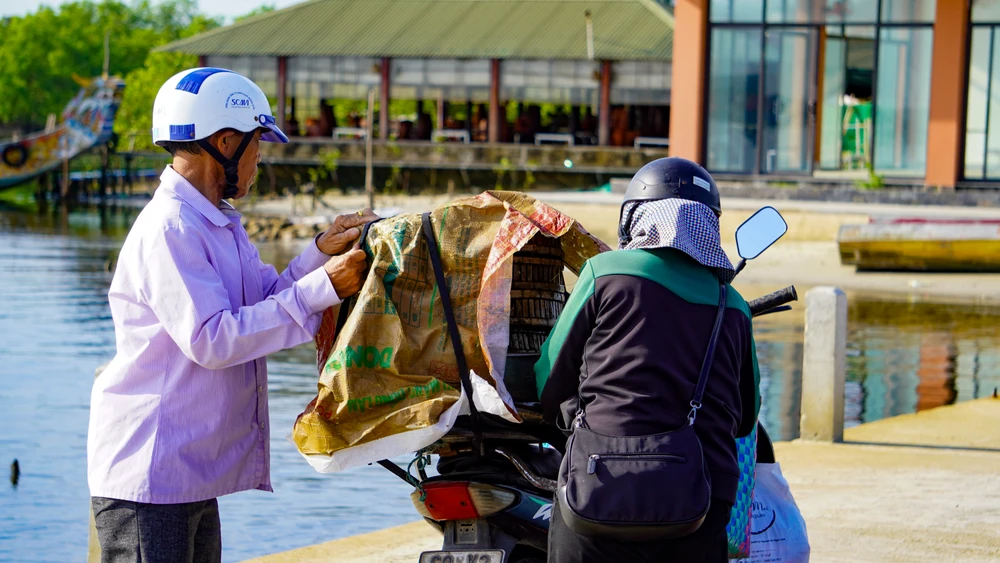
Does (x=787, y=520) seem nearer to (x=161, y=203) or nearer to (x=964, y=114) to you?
(x=161, y=203)

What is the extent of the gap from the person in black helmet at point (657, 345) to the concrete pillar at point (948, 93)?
24.9 meters

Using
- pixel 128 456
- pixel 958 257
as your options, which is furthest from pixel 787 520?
pixel 958 257

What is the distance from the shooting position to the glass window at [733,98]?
1092 inches

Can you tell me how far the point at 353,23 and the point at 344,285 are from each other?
4324 cm

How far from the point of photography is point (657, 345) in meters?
3.33

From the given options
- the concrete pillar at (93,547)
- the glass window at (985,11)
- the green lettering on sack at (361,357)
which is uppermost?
the glass window at (985,11)

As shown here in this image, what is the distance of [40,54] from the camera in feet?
341

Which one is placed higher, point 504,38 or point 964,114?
point 504,38

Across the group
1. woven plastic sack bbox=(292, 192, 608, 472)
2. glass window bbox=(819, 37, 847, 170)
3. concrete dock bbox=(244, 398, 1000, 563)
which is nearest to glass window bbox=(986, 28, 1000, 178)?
glass window bbox=(819, 37, 847, 170)

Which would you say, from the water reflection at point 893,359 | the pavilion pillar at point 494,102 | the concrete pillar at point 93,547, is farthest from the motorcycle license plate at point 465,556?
the pavilion pillar at point 494,102

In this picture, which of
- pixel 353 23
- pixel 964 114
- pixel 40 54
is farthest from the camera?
pixel 40 54

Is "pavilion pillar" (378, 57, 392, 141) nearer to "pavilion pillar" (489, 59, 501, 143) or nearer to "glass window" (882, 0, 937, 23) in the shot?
"pavilion pillar" (489, 59, 501, 143)

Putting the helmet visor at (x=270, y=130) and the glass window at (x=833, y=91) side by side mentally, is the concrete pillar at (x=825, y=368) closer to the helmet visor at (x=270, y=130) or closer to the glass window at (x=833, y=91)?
the helmet visor at (x=270, y=130)

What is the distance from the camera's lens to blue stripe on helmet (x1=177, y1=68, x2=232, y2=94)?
365 centimetres
